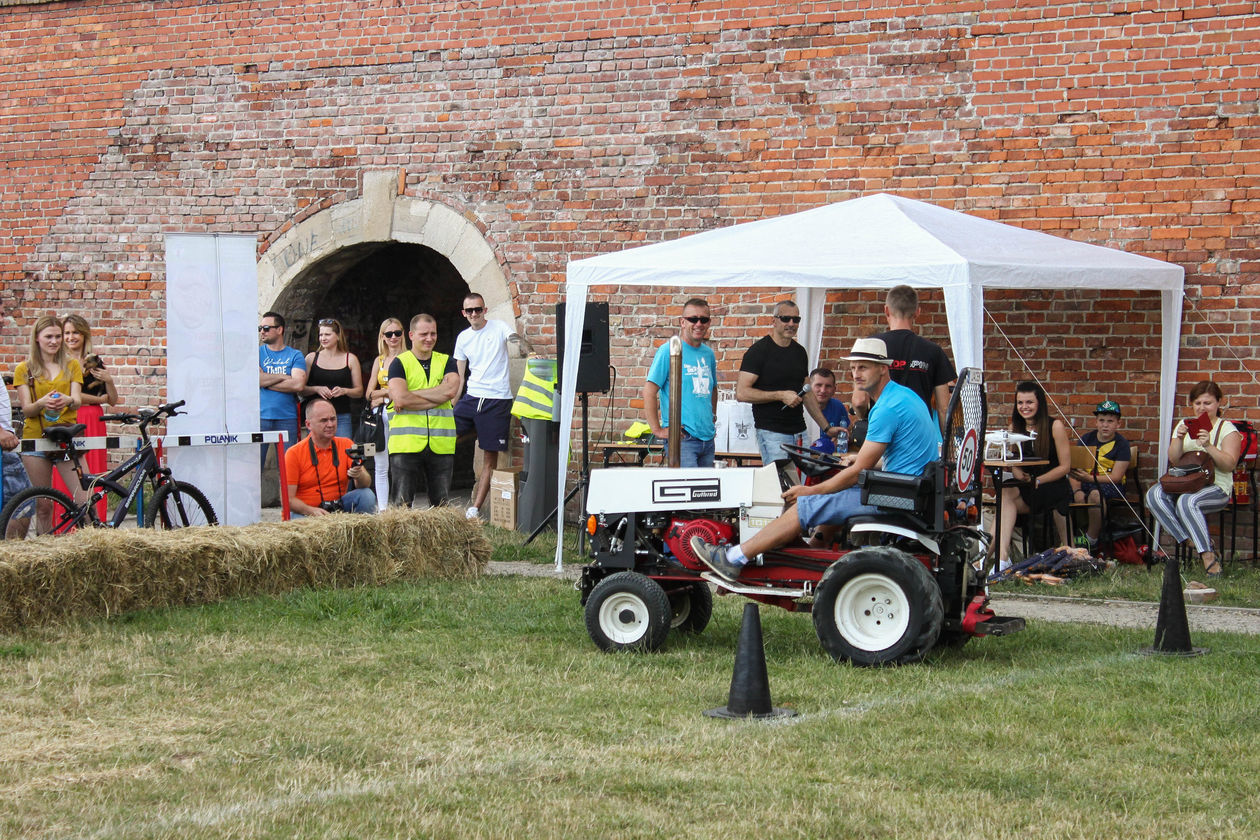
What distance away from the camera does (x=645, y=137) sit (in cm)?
1198

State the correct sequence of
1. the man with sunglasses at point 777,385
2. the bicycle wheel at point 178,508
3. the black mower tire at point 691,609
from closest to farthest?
the black mower tire at point 691,609
the bicycle wheel at point 178,508
the man with sunglasses at point 777,385

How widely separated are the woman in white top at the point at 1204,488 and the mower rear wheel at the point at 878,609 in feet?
13.1

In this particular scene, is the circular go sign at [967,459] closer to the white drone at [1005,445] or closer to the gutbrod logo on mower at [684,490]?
the gutbrod logo on mower at [684,490]

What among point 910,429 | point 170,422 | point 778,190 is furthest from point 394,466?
point 910,429

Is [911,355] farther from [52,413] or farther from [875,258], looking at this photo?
[52,413]

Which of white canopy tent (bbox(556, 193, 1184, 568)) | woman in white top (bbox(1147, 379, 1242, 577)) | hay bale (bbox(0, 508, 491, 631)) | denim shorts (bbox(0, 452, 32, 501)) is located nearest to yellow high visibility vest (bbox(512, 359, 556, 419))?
white canopy tent (bbox(556, 193, 1184, 568))

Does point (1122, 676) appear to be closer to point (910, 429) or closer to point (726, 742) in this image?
point (910, 429)

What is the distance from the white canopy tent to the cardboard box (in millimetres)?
1842

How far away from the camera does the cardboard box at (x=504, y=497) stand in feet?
37.8

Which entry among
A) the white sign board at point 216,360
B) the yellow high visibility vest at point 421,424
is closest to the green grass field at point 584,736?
the white sign board at point 216,360

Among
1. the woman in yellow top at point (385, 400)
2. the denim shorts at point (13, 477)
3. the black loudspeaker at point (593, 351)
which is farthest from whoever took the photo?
the woman in yellow top at point (385, 400)

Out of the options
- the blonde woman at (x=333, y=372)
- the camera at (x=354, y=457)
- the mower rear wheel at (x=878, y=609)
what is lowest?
the mower rear wheel at (x=878, y=609)

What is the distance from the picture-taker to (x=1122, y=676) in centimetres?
612

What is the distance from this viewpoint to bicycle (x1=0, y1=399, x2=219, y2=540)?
27.9ft
